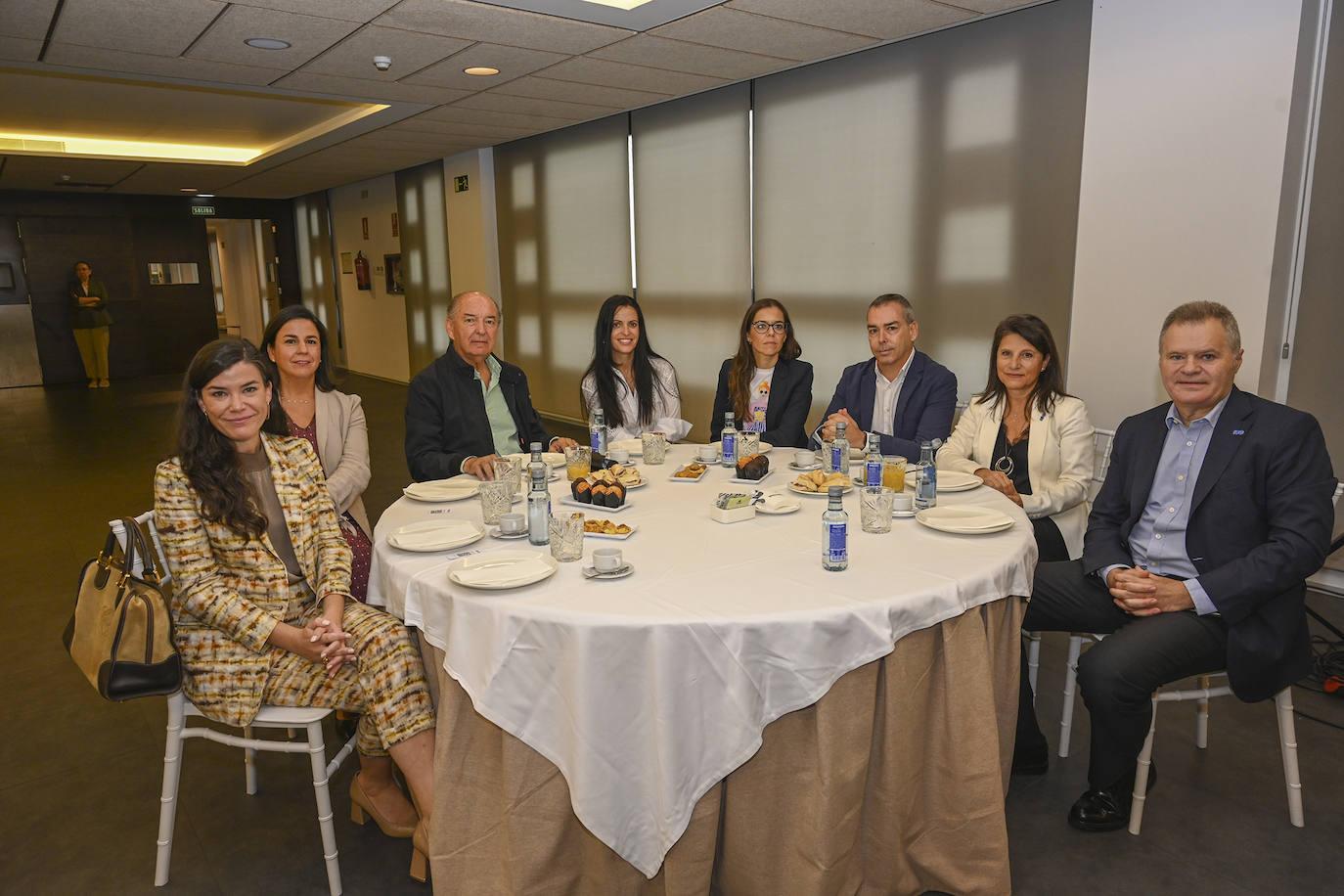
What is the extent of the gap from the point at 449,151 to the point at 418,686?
8764mm

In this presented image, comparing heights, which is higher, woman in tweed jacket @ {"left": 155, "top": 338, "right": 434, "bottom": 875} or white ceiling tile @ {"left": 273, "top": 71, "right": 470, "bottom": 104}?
white ceiling tile @ {"left": 273, "top": 71, "right": 470, "bottom": 104}

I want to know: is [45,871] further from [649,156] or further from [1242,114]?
[649,156]

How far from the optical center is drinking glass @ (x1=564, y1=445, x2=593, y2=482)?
3.13 m

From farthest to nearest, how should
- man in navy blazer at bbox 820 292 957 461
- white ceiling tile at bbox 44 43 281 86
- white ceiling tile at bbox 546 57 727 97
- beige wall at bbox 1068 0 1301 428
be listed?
1. white ceiling tile at bbox 546 57 727 97
2. white ceiling tile at bbox 44 43 281 86
3. beige wall at bbox 1068 0 1301 428
4. man in navy blazer at bbox 820 292 957 461

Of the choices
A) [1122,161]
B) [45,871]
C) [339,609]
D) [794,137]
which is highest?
[794,137]

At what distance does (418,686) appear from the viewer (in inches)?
88.8

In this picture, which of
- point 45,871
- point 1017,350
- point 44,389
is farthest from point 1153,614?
point 44,389

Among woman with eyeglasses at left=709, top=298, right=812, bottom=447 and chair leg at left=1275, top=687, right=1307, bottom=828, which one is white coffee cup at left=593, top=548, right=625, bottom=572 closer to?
chair leg at left=1275, top=687, right=1307, bottom=828

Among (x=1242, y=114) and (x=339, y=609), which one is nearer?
(x=339, y=609)

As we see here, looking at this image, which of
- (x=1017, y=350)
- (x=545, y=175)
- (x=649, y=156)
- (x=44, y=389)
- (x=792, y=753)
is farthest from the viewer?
(x=44, y=389)

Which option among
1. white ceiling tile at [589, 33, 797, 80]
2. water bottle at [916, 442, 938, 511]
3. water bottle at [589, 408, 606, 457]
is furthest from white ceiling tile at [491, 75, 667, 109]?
water bottle at [916, 442, 938, 511]

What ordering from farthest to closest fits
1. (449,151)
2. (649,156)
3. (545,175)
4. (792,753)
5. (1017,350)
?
(449,151) → (545,175) → (649,156) → (1017,350) → (792,753)

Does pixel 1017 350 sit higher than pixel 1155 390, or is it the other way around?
pixel 1017 350

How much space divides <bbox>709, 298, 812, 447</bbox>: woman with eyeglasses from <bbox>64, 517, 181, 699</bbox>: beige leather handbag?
8.42 ft
